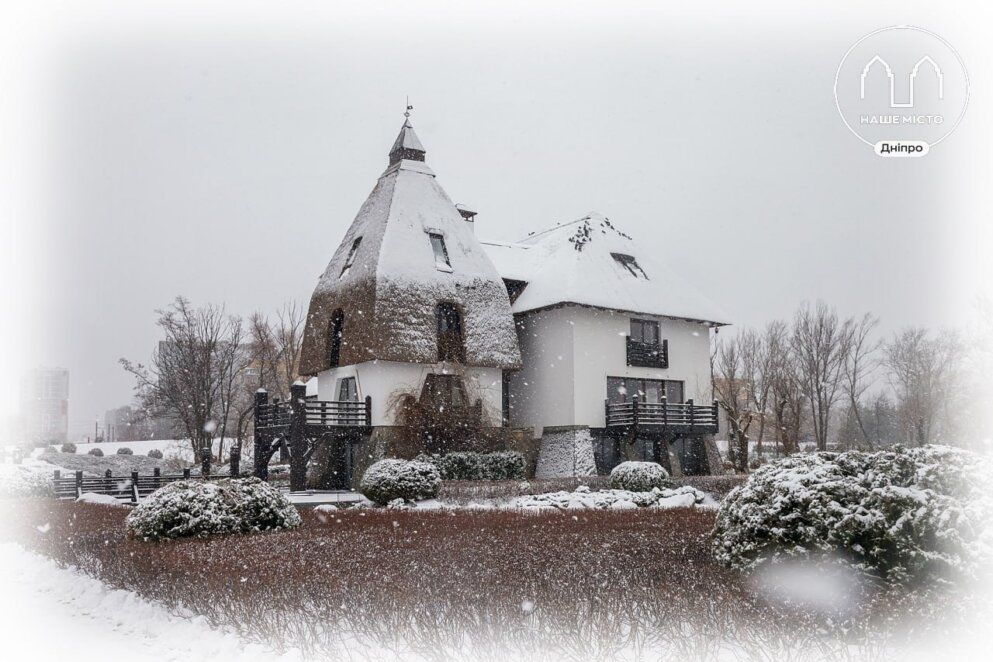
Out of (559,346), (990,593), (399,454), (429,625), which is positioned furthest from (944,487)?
(559,346)

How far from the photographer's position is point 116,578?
10.8 m

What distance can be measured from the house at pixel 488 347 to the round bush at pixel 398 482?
20.6 feet

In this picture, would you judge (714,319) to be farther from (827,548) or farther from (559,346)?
(827,548)

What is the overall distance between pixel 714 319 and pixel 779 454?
41.4 feet

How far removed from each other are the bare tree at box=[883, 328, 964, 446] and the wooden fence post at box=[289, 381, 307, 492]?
1167 inches

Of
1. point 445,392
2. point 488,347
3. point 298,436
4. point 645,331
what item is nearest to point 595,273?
point 645,331

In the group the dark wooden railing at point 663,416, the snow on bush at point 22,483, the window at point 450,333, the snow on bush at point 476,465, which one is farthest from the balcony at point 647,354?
the snow on bush at point 22,483

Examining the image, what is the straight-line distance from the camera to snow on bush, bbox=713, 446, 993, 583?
6887mm

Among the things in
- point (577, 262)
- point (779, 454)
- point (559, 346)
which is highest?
point (577, 262)

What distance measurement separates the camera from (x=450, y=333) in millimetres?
29141

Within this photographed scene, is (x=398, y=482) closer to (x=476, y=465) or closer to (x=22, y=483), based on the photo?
(x=476, y=465)

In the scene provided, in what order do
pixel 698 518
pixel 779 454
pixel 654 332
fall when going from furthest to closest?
pixel 779 454 → pixel 654 332 → pixel 698 518

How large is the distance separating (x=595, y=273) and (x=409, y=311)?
8454mm

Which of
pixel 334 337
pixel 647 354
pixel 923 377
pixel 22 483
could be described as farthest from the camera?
pixel 923 377
